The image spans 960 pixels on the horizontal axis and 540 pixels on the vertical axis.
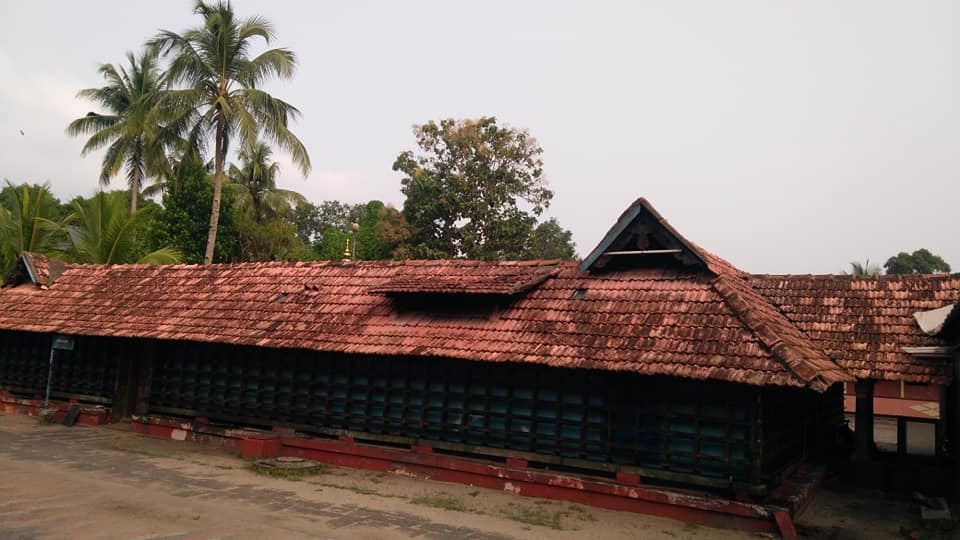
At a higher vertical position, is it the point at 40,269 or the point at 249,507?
the point at 40,269

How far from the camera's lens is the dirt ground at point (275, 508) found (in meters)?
8.34

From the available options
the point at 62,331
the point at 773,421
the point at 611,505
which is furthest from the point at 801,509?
the point at 62,331

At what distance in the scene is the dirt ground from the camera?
834cm

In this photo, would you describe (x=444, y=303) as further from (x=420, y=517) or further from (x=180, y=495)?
(x=180, y=495)

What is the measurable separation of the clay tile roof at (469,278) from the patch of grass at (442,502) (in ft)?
10.7

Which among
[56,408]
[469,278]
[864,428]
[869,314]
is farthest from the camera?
[56,408]

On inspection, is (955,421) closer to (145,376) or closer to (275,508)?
(275,508)

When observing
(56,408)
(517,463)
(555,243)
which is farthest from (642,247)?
(555,243)

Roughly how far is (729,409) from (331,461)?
6804 mm

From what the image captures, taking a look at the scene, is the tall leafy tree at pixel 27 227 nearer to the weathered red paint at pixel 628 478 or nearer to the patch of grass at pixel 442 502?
the patch of grass at pixel 442 502

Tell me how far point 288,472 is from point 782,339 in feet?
25.6

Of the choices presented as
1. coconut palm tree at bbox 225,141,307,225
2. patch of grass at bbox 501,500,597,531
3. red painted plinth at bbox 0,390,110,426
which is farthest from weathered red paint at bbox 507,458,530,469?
coconut palm tree at bbox 225,141,307,225

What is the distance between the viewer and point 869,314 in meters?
12.2

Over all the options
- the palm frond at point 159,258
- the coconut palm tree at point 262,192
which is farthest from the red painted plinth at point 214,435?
the coconut palm tree at point 262,192
